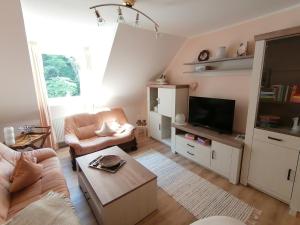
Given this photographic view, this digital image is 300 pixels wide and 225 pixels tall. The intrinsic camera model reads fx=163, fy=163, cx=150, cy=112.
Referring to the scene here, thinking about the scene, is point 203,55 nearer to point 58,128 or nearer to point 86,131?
point 86,131

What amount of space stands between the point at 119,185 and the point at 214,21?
8.50 feet

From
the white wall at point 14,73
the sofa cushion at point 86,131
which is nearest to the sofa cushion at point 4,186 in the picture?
the white wall at point 14,73

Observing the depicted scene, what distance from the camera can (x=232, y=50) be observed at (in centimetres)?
265

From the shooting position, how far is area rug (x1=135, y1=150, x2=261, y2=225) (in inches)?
71.4

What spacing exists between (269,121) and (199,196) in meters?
1.29

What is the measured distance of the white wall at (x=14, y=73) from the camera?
1789 mm

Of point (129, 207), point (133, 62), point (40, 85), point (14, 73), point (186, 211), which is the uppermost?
point (133, 62)

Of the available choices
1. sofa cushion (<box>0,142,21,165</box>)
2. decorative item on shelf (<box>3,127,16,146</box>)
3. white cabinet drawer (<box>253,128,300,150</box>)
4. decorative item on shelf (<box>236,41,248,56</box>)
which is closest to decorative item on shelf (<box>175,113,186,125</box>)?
white cabinet drawer (<box>253,128,300,150</box>)

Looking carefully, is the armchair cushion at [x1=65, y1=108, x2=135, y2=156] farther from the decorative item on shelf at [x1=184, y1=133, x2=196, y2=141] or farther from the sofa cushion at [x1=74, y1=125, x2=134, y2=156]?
the decorative item on shelf at [x1=184, y1=133, x2=196, y2=141]

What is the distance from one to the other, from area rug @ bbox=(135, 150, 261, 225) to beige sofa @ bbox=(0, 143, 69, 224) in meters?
1.31

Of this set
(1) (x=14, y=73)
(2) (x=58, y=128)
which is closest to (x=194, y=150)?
(2) (x=58, y=128)

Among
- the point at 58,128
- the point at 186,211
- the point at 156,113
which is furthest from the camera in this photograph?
the point at 156,113

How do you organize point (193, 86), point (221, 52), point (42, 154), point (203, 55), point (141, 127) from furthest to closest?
point (141, 127)
point (193, 86)
point (203, 55)
point (221, 52)
point (42, 154)

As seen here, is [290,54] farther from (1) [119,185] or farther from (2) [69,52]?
(2) [69,52]
